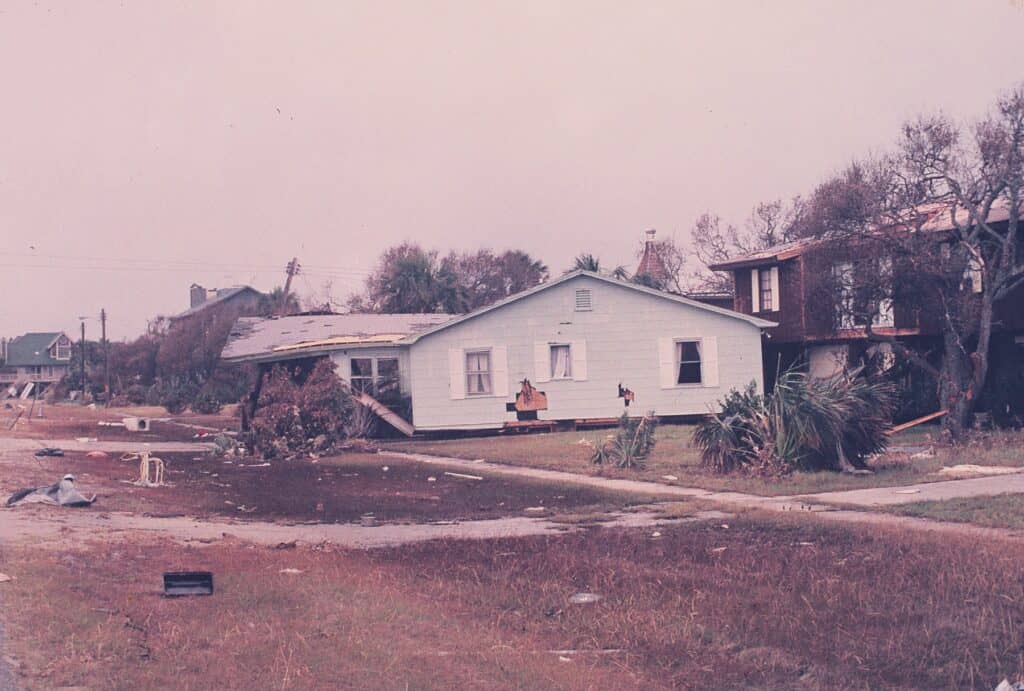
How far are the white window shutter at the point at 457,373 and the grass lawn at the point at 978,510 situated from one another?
739 inches

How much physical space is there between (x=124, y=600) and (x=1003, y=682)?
6653 mm

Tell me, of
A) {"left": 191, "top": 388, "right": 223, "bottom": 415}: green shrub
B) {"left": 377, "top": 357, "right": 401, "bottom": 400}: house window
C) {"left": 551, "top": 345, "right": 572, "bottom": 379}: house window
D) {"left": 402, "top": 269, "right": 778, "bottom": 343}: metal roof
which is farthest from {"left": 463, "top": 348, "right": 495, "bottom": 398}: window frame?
{"left": 191, "top": 388, "right": 223, "bottom": 415}: green shrub

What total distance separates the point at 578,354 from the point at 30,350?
104763mm

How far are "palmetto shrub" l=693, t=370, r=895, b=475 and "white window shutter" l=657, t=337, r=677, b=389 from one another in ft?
43.2

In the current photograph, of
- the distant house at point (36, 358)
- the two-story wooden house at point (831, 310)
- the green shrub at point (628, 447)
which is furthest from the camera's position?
the distant house at point (36, 358)

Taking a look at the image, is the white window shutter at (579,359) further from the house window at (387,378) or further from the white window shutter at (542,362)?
the house window at (387,378)

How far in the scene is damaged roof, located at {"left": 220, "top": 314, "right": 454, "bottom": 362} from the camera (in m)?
34.0

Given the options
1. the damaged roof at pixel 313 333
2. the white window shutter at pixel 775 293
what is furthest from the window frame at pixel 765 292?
the damaged roof at pixel 313 333

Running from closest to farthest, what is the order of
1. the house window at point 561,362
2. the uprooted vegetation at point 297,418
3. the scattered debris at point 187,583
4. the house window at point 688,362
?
the scattered debris at point 187,583, the uprooted vegetation at point 297,418, the house window at point 561,362, the house window at point 688,362

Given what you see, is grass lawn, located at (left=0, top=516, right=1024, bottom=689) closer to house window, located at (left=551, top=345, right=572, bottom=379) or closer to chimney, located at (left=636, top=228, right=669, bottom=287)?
house window, located at (left=551, top=345, right=572, bottom=379)

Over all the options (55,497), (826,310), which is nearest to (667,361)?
(826,310)

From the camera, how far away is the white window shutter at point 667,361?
32.9 meters

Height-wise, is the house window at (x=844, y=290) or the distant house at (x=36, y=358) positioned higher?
the distant house at (x=36, y=358)

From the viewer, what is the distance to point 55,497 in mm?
16453
